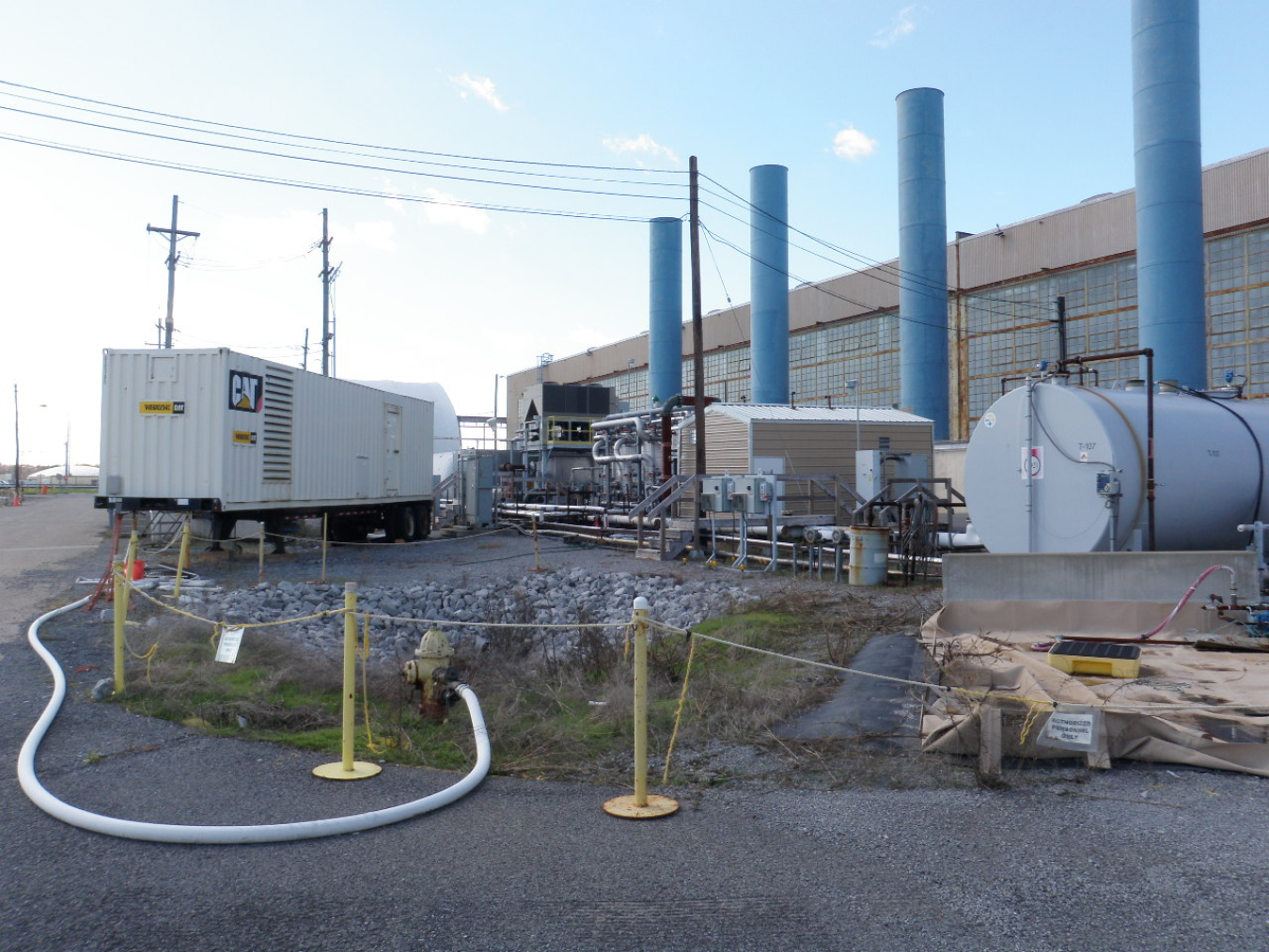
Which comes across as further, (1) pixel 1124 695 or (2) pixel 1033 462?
(2) pixel 1033 462

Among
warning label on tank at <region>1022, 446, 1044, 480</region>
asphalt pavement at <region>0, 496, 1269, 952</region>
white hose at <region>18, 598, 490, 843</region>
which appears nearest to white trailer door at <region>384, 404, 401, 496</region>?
warning label on tank at <region>1022, 446, 1044, 480</region>

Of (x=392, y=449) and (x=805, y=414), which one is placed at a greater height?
(x=805, y=414)

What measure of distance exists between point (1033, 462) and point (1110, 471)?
1151 mm

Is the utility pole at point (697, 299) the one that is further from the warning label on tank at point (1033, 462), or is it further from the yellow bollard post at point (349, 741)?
the yellow bollard post at point (349, 741)

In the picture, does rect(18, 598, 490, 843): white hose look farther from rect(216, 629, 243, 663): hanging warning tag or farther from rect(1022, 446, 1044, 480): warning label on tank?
rect(1022, 446, 1044, 480): warning label on tank

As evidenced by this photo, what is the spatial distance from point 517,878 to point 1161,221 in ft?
85.9

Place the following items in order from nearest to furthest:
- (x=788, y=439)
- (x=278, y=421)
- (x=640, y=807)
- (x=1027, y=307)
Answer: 1. (x=640, y=807)
2. (x=278, y=421)
3. (x=788, y=439)
4. (x=1027, y=307)

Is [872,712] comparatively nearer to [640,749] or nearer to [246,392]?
[640,749]

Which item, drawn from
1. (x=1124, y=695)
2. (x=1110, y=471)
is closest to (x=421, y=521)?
(x=1110, y=471)

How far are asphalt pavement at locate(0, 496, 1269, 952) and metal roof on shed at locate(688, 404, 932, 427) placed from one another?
747 inches

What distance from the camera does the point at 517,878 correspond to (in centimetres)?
442

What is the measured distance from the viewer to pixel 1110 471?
1116 cm

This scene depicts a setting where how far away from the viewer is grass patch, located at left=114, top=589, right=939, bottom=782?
22.5 feet

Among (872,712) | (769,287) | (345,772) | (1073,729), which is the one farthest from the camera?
(769,287)
